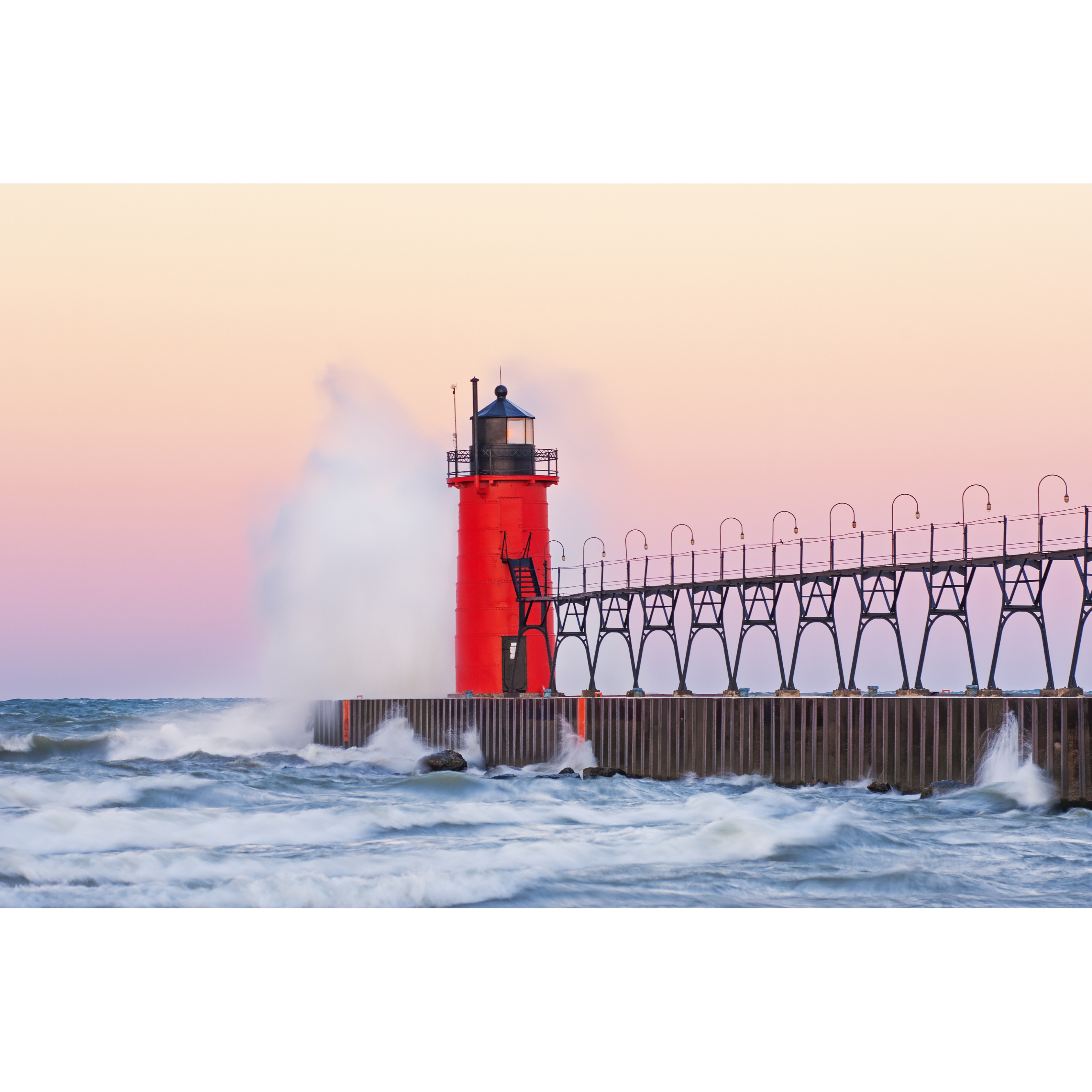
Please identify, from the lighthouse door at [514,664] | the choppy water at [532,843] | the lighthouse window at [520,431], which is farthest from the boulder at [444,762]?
the lighthouse window at [520,431]

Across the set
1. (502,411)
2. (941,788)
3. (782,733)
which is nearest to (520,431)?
(502,411)

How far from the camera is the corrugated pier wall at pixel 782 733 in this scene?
2195 cm

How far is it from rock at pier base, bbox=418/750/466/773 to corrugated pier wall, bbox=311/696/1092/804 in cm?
77

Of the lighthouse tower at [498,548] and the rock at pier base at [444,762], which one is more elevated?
the lighthouse tower at [498,548]

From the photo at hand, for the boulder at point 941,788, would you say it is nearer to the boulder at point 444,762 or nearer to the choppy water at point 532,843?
the choppy water at point 532,843

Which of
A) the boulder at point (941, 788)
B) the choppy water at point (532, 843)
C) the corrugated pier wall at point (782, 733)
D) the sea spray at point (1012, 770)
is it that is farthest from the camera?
the boulder at point (941, 788)

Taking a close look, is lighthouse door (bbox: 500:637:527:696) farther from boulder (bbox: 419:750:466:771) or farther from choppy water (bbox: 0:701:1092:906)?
choppy water (bbox: 0:701:1092:906)

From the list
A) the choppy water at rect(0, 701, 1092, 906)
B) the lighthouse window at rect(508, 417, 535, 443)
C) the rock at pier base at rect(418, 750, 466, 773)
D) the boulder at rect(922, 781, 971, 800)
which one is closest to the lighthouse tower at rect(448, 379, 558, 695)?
the lighthouse window at rect(508, 417, 535, 443)

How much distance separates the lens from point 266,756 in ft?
136

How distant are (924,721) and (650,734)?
7.56m

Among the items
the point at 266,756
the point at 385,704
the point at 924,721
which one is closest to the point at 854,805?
the point at 924,721

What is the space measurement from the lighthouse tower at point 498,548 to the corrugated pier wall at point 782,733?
1.66 metres

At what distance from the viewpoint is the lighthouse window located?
37906 millimetres
